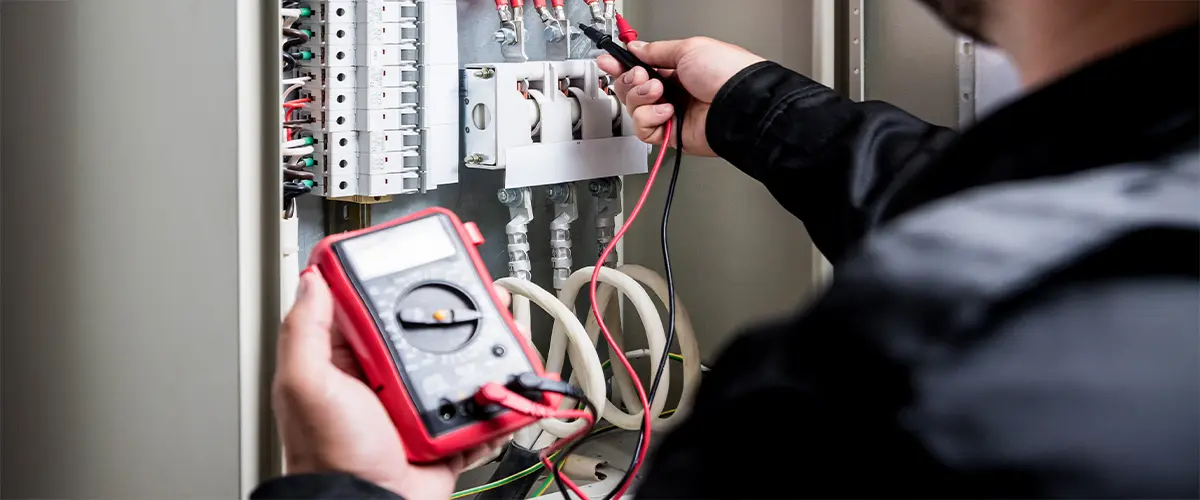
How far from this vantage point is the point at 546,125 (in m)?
1.43

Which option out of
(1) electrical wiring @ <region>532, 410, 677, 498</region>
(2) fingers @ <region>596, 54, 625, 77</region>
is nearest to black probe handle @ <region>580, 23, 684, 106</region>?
(2) fingers @ <region>596, 54, 625, 77</region>

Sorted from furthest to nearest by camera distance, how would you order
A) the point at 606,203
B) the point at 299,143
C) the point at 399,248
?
the point at 606,203 → the point at 299,143 → the point at 399,248

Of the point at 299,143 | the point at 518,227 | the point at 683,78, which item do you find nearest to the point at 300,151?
the point at 299,143

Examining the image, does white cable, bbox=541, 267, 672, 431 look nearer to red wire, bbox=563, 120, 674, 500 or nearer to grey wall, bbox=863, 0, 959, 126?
red wire, bbox=563, 120, 674, 500

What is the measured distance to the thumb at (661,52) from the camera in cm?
132

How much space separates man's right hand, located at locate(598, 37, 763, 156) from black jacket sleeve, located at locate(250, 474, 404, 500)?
2.40ft

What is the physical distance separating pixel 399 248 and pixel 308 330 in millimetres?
139

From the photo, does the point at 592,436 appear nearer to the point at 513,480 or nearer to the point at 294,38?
the point at 513,480

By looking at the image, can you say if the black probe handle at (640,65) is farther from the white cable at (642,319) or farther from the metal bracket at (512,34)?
the white cable at (642,319)

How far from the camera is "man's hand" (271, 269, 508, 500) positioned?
74cm

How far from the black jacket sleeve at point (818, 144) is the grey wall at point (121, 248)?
57 cm

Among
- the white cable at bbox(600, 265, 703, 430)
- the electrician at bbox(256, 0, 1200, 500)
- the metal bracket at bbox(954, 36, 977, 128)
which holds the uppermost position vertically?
the metal bracket at bbox(954, 36, 977, 128)

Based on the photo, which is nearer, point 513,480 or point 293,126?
point 293,126

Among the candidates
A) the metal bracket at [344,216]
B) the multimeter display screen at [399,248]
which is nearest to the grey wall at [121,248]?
the multimeter display screen at [399,248]
